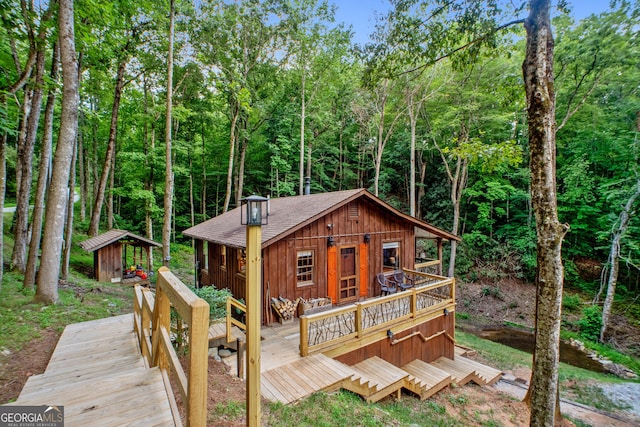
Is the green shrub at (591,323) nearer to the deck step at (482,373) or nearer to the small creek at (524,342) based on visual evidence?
the small creek at (524,342)

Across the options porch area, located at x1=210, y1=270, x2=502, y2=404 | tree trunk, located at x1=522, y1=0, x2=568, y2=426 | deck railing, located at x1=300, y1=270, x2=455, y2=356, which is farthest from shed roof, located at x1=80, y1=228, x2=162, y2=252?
tree trunk, located at x1=522, y1=0, x2=568, y2=426

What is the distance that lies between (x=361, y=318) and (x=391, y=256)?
4.14 metres

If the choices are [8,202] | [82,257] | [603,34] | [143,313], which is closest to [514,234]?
[603,34]

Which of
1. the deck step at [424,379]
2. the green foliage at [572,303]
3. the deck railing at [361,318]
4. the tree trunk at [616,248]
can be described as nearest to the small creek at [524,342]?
the tree trunk at [616,248]

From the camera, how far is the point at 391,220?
32.5ft

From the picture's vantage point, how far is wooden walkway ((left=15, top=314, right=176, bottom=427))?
192 centimetres

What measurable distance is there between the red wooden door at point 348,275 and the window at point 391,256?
4.56 feet

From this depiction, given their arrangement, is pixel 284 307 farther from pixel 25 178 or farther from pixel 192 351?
pixel 25 178

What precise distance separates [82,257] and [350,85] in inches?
724

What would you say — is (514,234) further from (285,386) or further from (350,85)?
(285,386)

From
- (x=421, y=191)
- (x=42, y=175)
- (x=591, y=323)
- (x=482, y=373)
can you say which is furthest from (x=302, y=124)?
(x=591, y=323)

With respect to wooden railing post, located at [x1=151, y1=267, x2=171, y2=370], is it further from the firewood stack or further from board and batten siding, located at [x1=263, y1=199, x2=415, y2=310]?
the firewood stack

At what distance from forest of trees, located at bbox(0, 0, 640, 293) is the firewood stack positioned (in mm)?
5622

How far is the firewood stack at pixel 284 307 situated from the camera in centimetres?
738
